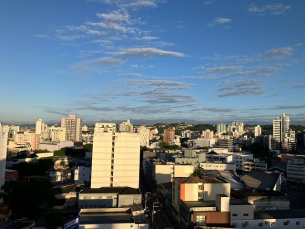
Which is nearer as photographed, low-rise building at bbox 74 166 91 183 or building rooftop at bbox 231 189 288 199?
building rooftop at bbox 231 189 288 199

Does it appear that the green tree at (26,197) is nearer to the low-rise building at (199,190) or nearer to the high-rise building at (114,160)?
the high-rise building at (114,160)

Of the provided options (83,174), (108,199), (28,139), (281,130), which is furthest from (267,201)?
(28,139)

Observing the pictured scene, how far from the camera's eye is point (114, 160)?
109 feet

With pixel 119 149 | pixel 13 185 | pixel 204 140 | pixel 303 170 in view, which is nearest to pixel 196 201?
pixel 119 149

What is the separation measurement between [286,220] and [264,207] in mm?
5253

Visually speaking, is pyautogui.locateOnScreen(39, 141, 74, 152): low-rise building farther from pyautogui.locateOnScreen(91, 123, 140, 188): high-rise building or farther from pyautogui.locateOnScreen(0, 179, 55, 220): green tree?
pyautogui.locateOnScreen(0, 179, 55, 220): green tree

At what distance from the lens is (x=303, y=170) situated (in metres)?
48.6

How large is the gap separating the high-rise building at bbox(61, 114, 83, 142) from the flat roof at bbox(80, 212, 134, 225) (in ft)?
345

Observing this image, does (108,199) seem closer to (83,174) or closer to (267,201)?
(267,201)

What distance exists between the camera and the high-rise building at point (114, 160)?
32.6m

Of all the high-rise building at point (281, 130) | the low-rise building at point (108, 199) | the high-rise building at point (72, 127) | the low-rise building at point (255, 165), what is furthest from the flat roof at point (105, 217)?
the high-rise building at point (72, 127)

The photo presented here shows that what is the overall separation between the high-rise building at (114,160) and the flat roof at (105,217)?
1176 cm

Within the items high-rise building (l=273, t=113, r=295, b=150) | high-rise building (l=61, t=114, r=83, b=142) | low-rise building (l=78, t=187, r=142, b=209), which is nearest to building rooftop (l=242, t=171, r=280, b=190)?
low-rise building (l=78, t=187, r=142, b=209)

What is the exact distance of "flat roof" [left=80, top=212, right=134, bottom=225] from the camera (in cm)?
1873
